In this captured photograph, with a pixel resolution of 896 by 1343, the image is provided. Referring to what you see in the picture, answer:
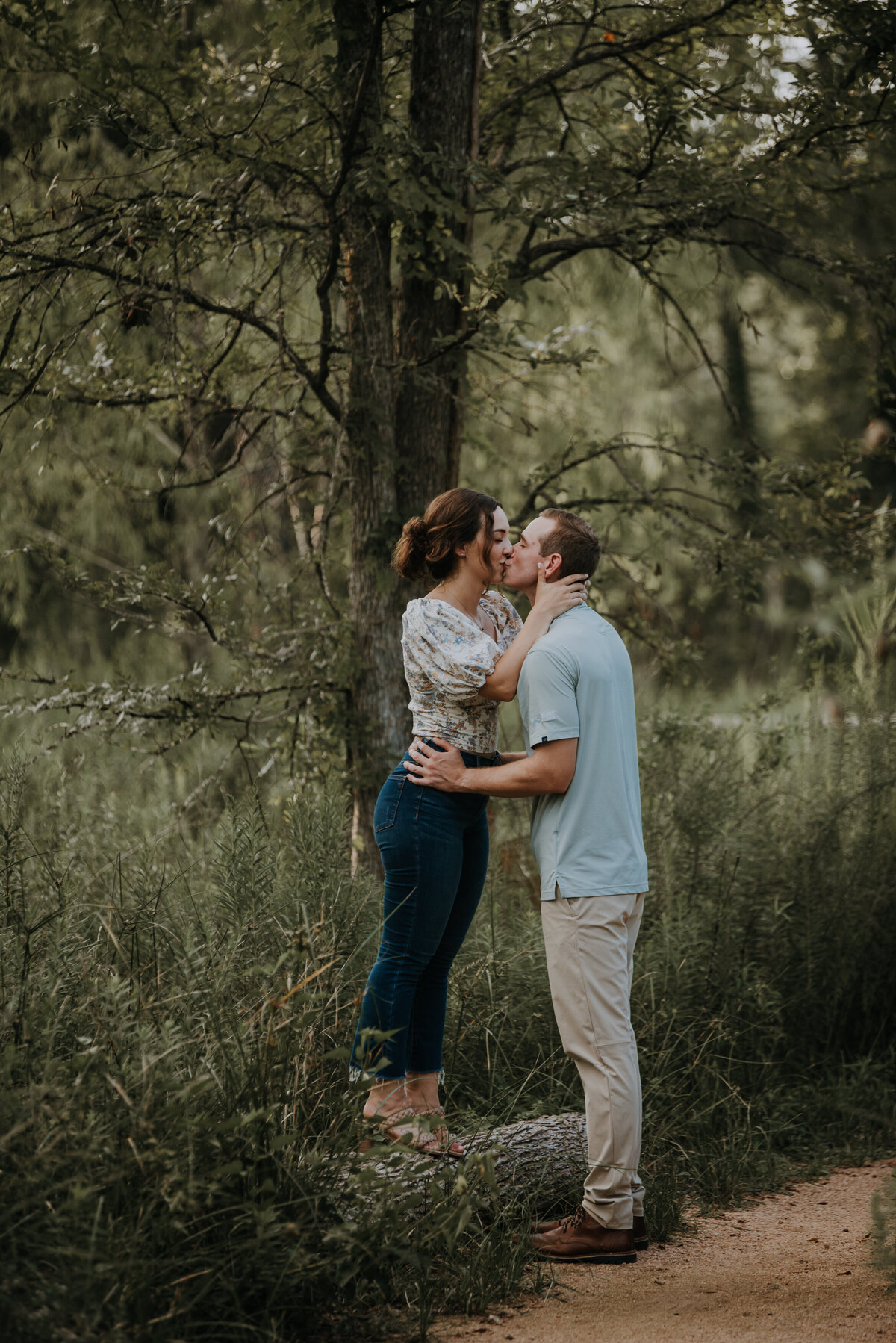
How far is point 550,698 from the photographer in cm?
326

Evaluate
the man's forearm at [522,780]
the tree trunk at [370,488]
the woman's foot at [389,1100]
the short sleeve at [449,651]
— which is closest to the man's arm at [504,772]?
the man's forearm at [522,780]

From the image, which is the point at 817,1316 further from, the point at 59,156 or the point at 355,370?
the point at 59,156

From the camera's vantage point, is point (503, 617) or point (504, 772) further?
point (503, 617)

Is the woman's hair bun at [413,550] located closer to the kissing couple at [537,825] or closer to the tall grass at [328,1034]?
the kissing couple at [537,825]

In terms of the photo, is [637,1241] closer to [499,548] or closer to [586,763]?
[586,763]

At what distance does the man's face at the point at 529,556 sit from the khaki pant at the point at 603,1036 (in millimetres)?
938

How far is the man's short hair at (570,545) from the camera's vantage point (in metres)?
3.42

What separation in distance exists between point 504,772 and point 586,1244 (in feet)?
4.46

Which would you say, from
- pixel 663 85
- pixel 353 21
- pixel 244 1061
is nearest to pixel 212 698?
pixel 244 1061

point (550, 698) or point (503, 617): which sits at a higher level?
point (503, 617)

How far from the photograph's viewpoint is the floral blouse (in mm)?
3336

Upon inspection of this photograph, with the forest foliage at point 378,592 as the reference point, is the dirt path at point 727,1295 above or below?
below

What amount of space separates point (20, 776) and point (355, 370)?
2.31 meters

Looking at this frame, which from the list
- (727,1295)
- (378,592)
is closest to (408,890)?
(727,1295)
